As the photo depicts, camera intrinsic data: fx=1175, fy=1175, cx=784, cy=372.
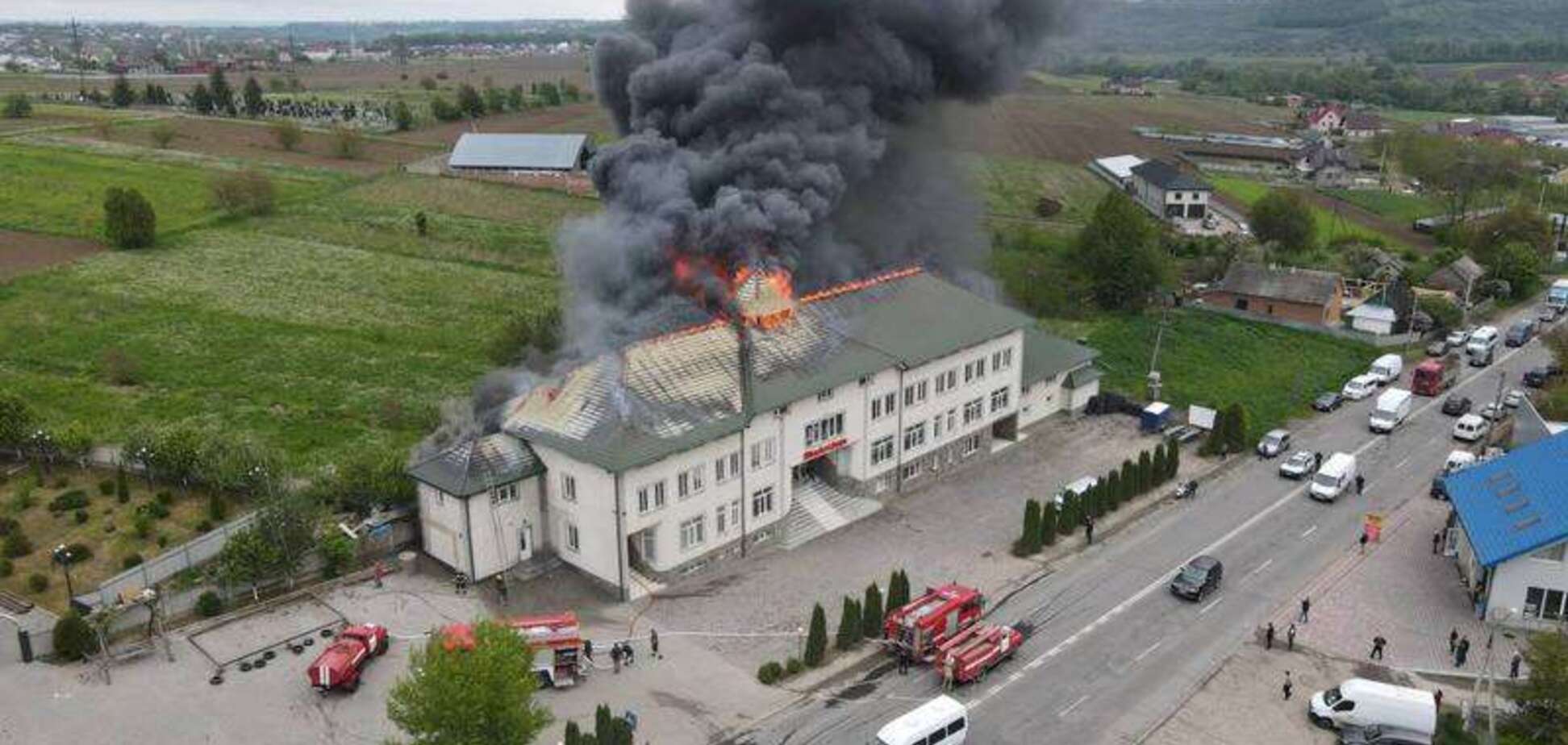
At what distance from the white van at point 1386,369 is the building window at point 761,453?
29.5 metres

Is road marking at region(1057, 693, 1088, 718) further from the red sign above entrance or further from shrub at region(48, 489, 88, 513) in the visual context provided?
shrub at region(48, 489, 88, 513)

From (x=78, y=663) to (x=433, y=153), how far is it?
276 ft

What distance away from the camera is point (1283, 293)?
187 ft

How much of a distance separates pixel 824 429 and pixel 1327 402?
75.5ft

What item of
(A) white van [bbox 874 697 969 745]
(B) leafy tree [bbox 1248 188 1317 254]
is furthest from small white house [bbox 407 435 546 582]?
(B) leafy tree [bbox 1248 188 1317 254]

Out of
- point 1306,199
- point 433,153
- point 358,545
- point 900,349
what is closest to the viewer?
point 358,545

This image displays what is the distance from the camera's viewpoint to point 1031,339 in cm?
4497

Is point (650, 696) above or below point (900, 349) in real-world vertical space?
below

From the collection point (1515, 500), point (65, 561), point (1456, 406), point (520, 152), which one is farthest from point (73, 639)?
point (520, 152)

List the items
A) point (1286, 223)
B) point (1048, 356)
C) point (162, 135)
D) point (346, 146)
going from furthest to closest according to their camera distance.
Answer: point (162, 135) < point (346, 146) < point (1286, 223) < point (1048, 356)

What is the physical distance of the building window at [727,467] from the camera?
31.8m

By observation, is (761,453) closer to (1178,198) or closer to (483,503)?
(483,503)

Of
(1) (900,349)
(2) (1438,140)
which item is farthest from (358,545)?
(2) (1438,140)

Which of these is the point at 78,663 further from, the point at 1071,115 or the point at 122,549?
the point at 1071,115
